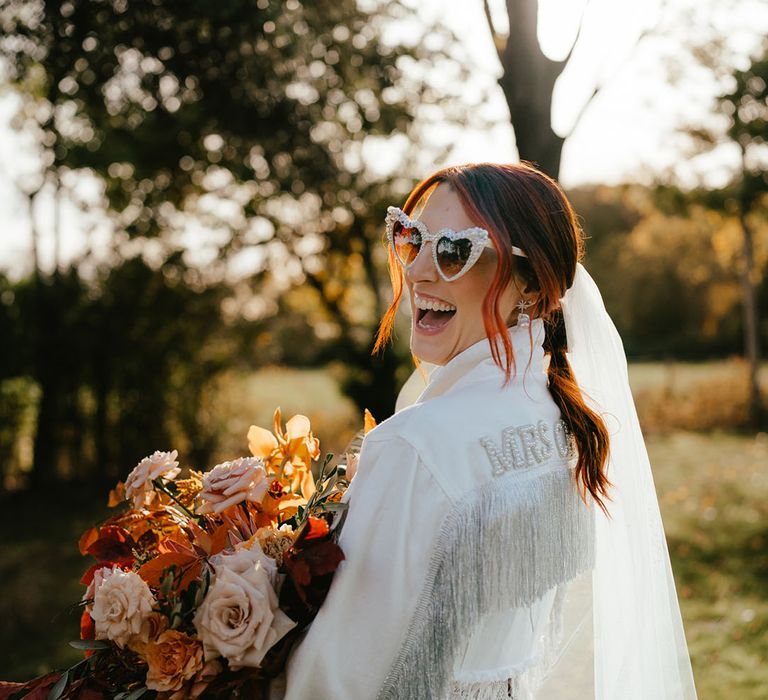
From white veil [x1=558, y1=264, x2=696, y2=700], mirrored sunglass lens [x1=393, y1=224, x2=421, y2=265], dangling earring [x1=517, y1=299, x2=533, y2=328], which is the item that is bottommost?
white veil [x1=558, y1=264, x2=696, y2=700]

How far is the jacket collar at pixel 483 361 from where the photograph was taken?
1681 mm

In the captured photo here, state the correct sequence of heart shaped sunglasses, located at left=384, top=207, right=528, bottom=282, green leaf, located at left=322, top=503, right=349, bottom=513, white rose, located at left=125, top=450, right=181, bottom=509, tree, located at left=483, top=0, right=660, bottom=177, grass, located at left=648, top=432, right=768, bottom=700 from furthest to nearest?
1. grass, located at left=648, top=432, right=768, bottom=700
2. tree, located at left=483, top=0, right=660, bottom=177
3. white rose, located at left=125, top=450, right=181, bottom=509
4. heart shaped sunglasses, located at left=384, top=207, right=528, bottom=282
5. green leaf, located at left=322, top=503, right=349, bottom=513

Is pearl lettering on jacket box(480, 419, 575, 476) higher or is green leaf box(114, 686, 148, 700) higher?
pearl lettering on jacket box(480, 419, 575, 476)

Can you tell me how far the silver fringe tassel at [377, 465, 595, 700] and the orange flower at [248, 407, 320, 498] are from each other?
1.93 feet

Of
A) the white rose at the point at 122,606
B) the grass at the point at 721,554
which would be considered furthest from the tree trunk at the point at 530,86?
the white rose at the point at 122,606

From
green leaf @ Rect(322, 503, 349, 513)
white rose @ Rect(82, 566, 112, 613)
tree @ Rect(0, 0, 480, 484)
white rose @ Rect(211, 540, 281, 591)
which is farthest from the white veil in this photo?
tree @ Rect(0, 0, 480, 484)

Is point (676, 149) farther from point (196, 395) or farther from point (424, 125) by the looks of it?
point (196, 395)

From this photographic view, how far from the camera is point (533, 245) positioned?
168 centimetres

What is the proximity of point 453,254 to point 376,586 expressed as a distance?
0.71m

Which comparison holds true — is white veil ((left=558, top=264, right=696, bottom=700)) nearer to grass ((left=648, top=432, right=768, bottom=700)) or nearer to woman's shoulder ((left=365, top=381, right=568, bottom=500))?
woman's shoulder ((left=365, top=381, right=568, bottom=500))

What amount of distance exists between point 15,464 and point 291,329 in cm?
521

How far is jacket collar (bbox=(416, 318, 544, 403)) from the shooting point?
1681mm

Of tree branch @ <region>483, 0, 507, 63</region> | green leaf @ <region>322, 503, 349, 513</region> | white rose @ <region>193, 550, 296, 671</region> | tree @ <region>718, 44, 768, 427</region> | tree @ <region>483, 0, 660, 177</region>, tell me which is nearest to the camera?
white rose @ <region>193, 550, 296, 671</region>

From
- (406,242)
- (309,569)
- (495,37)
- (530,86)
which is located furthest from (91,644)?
(495,37)
